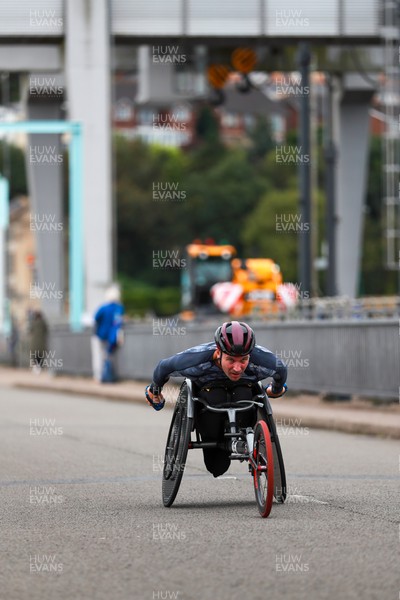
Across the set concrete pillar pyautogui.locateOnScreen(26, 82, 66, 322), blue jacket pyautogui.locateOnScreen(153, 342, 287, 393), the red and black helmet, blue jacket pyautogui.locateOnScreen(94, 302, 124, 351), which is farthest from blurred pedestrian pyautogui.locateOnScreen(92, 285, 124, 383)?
the red and black helmet

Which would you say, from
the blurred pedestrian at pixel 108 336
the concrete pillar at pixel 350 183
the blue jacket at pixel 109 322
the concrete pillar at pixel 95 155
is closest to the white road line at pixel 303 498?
the blurred pedestrian at pixel 108 336

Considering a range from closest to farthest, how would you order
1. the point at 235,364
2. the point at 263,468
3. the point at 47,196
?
the point at 263,468, the point at 235,364, the point at 47,196

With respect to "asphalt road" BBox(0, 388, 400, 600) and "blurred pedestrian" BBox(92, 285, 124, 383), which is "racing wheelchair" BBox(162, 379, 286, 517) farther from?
"blurred pedestrian" BBox(92, 285, 124, 383)

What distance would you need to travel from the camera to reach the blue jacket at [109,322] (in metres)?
32.2

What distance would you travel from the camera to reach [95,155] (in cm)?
4016

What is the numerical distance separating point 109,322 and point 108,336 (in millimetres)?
351

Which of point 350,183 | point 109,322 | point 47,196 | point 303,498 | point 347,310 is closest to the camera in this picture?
point 303,498

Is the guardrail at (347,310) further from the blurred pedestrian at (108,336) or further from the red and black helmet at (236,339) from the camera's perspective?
the red and black helmet at (236,339)

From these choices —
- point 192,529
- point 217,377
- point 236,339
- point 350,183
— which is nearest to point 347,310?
point 217,377

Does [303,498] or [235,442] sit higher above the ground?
[235,442]

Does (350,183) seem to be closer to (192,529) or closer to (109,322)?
(109,322)

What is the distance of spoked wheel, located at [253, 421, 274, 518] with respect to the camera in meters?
10.2

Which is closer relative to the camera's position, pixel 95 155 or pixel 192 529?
pixel 192 529

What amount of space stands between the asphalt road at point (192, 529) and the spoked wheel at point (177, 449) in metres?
0.14
